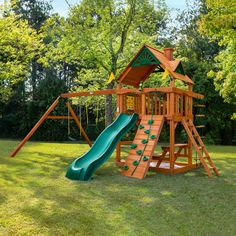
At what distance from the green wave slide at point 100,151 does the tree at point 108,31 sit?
661 centimetres

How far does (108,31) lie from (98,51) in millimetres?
1137

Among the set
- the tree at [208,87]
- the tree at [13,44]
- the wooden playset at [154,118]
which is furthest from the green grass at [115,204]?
the tree at [208,87]

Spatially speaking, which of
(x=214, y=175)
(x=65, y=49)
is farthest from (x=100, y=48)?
(x=214, y=175)

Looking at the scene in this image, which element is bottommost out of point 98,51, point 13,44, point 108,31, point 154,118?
point 154,118

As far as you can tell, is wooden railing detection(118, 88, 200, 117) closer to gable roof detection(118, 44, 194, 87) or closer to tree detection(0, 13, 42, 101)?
gable roof detection(118, 44, 194, 87)

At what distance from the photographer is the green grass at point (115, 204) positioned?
464cm

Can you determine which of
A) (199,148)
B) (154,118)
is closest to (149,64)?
(154,118)

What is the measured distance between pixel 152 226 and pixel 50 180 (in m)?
3.64

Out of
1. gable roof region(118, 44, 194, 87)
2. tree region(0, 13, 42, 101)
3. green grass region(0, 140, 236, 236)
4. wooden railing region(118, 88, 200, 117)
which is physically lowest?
green grass region(0, 140, 236, 236)

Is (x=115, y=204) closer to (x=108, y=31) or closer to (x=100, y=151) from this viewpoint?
(x=100, y=151)

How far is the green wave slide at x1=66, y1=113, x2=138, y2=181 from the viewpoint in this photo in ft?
25.9

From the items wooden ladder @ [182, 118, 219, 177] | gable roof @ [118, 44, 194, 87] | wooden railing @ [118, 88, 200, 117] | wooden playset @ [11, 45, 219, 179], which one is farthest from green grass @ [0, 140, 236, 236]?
gable roof @ [118, 44, 194, 87]

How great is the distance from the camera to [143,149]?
8.79 meters

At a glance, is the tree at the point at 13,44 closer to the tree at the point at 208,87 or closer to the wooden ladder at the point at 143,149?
the wooden ladder at the point at 143,149
